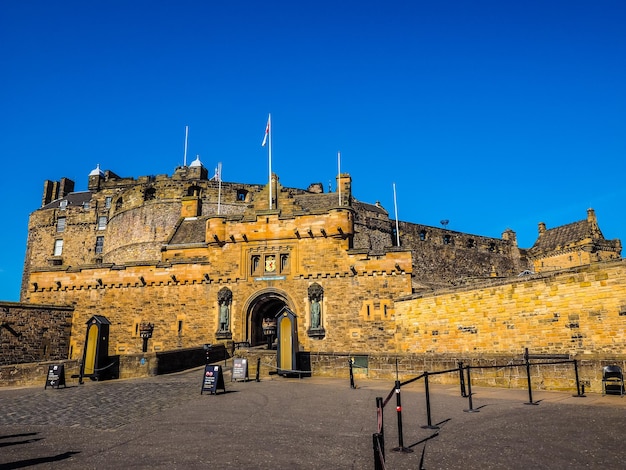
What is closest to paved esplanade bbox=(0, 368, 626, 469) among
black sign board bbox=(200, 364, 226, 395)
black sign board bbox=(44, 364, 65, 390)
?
black sign board bbox=(200, 364, 226, 395)

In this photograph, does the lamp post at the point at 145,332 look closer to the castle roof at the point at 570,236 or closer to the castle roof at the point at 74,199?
the castle roof at the point at 74,199

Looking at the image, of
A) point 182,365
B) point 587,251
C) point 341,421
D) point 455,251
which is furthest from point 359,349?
point 587,251

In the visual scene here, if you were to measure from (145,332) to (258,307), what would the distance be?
6.25m

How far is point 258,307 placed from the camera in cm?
2681

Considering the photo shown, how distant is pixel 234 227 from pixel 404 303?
10.6 metres

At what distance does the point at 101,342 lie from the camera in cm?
1761

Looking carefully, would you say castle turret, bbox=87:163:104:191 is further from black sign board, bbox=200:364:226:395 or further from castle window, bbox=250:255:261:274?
black sign board, bbox=200:364:226:395

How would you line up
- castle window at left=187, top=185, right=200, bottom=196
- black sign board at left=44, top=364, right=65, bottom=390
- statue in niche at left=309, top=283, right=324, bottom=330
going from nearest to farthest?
black sign board at left=44, top=364, right=65, bottom=390, statue in niche at left=309, top=283, right=324, bottom=330, castle window at left=187, top=185, right=200, bottom=196

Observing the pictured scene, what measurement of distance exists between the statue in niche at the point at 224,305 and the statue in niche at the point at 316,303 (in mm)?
4646

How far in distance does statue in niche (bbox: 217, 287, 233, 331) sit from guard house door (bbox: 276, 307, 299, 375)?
9.52m

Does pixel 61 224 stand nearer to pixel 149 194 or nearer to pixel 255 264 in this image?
pixel 149 194

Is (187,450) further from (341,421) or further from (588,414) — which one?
(588,414)

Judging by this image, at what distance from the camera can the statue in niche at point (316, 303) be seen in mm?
25438

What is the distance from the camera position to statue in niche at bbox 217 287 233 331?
26.1m
